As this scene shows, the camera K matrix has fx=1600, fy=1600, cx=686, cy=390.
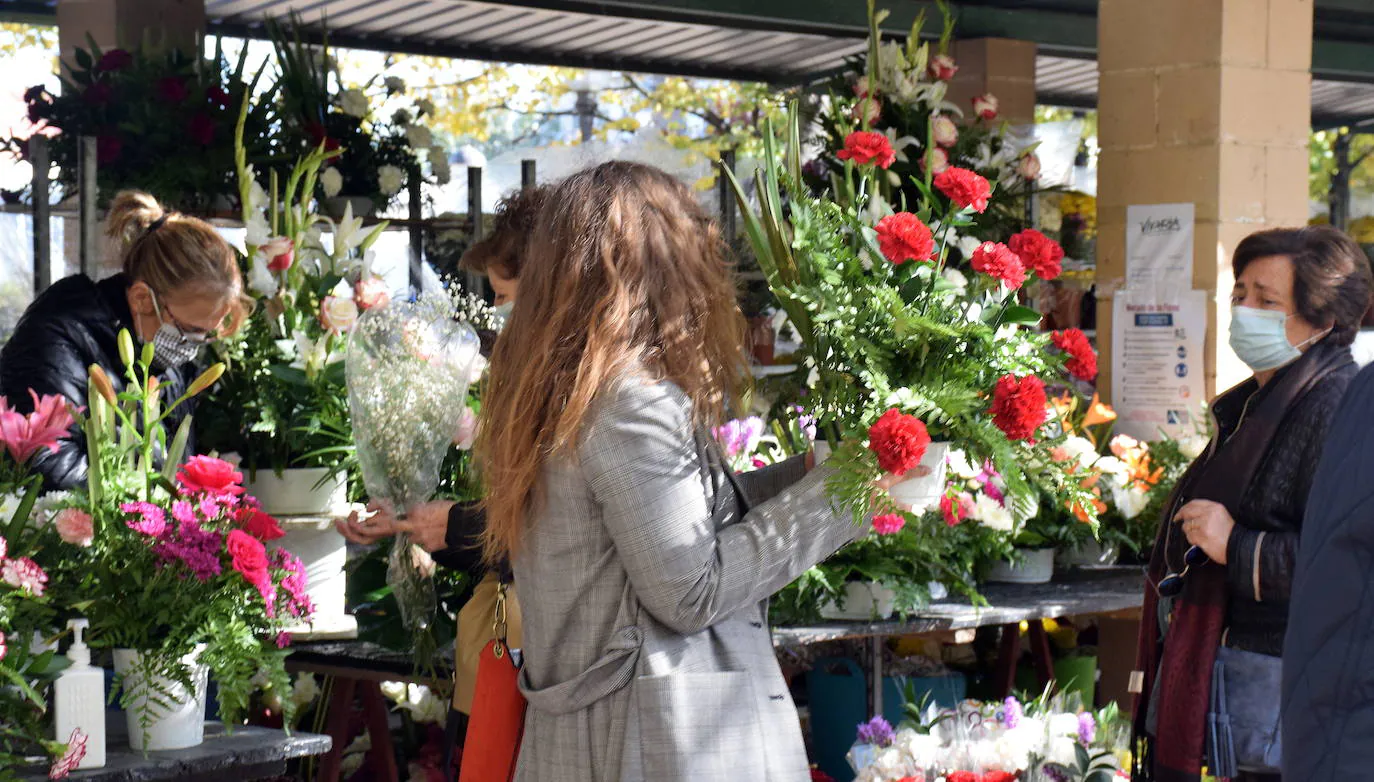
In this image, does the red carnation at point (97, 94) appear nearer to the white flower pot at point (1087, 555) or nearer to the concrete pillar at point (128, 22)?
the concrete pillar at point (128, 22)

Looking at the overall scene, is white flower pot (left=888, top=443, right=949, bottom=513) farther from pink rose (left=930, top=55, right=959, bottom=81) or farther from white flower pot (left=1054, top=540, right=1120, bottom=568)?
pink rose (left=930, top=55, right=959, bottom=81)

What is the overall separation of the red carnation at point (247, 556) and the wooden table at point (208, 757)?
275mm

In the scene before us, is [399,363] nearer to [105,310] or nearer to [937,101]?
[105,310]

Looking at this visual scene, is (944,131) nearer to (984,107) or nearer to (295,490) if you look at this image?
(984,107)

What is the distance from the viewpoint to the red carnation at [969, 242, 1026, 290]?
2.15 m

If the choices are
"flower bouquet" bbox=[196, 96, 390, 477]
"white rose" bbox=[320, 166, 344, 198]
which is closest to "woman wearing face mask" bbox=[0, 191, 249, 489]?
"flower bouquet" bbox=[196, 96, 390, 477]

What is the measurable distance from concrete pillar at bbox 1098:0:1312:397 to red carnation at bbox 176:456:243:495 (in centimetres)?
273

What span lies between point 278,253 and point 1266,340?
1.99 m

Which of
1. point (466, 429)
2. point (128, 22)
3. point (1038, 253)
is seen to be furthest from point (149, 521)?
point (128, 22)

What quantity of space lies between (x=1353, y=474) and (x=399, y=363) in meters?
1.88

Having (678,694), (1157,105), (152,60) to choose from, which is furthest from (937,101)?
(678,694)

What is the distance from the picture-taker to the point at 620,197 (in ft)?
6.23

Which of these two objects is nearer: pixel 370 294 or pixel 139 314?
pixel 139 314

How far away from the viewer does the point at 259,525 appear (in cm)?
254
